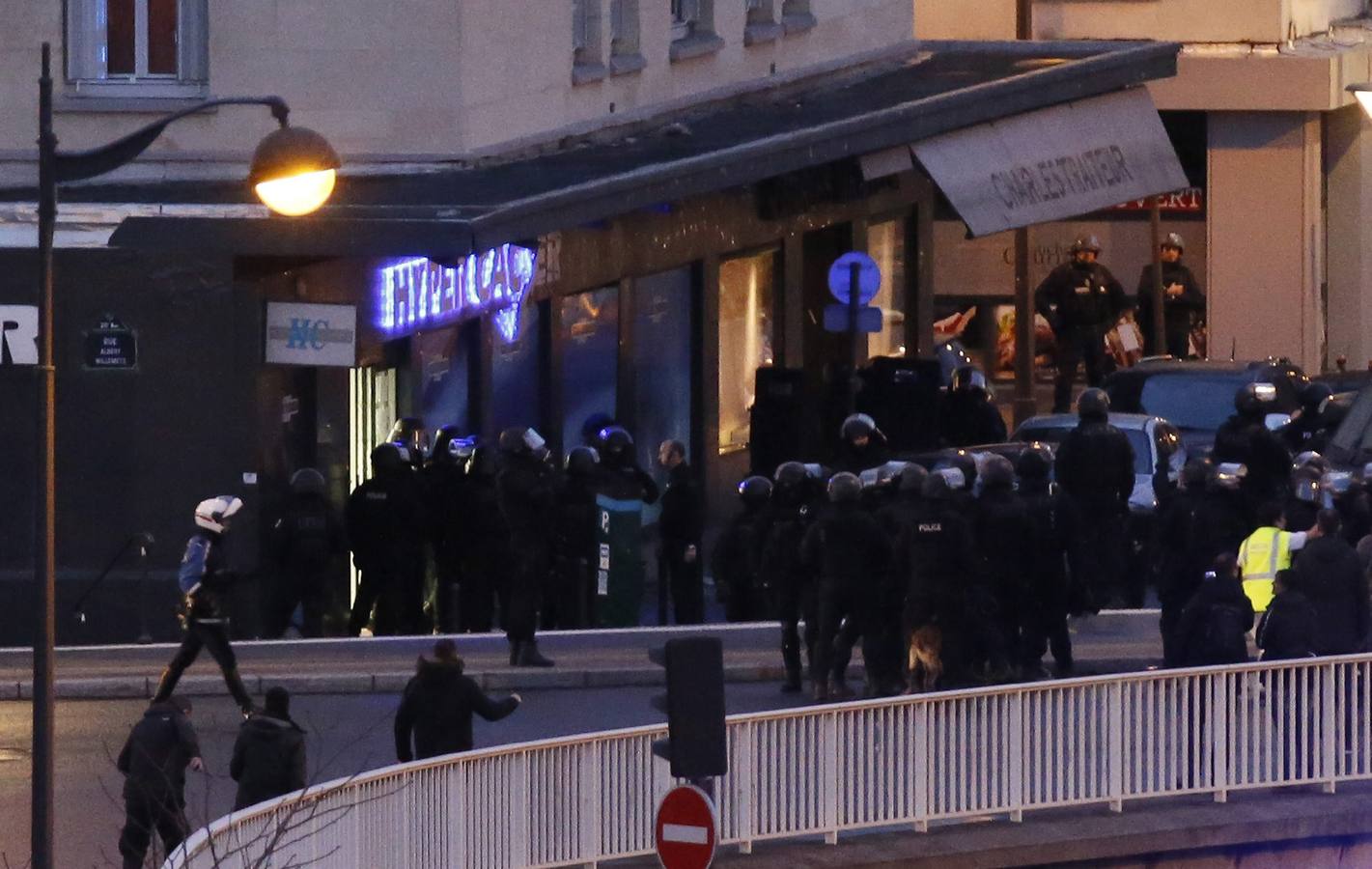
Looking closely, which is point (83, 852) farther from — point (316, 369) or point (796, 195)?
point (796, 195)

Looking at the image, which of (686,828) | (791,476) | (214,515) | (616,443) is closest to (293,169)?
(686,828)

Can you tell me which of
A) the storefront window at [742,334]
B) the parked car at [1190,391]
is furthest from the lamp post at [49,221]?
the storefront window at [742,334]

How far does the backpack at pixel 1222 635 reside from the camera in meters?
16.0

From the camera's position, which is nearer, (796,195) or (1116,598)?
(1116,598)

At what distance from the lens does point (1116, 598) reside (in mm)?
23781

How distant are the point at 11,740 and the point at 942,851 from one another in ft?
21.7

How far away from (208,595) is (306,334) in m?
6.15

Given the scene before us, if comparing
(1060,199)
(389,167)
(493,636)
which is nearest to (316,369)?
(389,167)

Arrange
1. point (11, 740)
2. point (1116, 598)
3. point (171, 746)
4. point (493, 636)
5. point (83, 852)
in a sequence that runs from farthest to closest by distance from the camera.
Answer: point (1116, 598), point (493, 636), point (11, 740), point (83, 852), point (171, 746)

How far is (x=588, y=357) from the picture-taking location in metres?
29.3

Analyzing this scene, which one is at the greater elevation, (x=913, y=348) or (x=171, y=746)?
(x=913, y=348)

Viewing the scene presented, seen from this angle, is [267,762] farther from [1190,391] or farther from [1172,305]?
[1172,305]

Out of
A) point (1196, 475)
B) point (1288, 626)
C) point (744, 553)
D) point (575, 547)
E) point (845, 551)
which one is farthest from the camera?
point (575, 547)

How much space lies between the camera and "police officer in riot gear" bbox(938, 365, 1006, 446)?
27.3m
